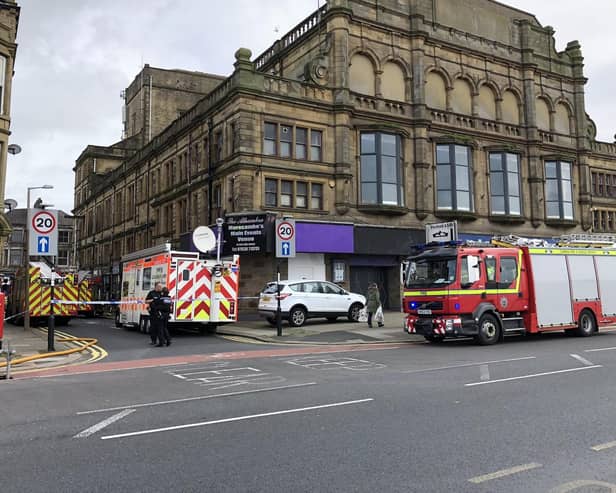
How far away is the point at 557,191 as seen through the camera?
1398 inches

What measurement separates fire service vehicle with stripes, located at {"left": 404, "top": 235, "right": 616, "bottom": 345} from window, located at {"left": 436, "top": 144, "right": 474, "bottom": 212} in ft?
43.9

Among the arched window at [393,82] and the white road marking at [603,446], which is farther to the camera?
the arched window at [393,82]

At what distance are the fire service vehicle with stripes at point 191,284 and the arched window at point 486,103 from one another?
21406 mm

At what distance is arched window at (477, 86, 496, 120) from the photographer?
33.6m

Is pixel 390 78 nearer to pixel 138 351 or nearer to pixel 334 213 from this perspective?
pixel 334 213

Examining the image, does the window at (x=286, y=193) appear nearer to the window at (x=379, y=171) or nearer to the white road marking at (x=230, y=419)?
the window at (x=379, y=171)

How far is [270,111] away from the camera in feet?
88.0

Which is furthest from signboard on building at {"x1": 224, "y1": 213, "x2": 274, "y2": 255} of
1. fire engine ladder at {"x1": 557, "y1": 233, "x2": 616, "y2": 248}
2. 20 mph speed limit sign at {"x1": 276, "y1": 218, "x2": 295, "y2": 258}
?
fire engine ladder at {"x1": 557, "y1": 233, "x2": 616, "y2": 248}

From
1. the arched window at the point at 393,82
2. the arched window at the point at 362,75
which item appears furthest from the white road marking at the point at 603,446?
the arched window at the point at 393,82

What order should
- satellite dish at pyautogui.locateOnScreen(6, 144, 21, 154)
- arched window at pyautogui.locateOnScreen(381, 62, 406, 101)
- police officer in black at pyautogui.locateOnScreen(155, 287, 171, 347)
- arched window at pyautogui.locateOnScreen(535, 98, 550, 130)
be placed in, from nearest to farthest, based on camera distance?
police officer in black at pyautogui.locateOnScreen(155, 287, 171, 347), satellite dish at pyautogui.locateOnScreen(6, 144, 21, 154), arched window at pyautogui.locateOnScreen(381, 62, 406, 101), arched window at pyautogui.locateOnScreen(535, 98, 550, 130)

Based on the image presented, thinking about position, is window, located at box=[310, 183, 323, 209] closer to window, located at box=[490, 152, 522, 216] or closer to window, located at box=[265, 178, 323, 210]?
window, located at box=[265, 178, 323, 210]

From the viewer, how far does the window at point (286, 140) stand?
27188mm

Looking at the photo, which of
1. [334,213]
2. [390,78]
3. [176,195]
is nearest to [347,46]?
[390,78]

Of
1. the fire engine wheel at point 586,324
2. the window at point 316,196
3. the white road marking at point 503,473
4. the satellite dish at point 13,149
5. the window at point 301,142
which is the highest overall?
the window at point 301,142
